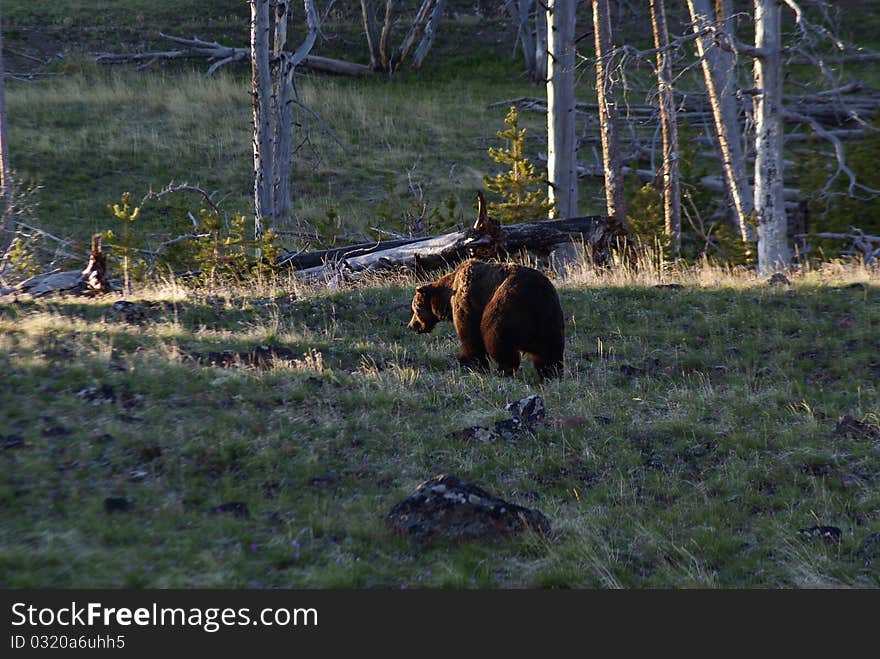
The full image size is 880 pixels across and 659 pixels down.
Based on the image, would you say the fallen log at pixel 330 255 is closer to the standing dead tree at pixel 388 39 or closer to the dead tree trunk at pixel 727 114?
the dead tree trunk at pixel 727 114

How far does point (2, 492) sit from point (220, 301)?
5.88 metres

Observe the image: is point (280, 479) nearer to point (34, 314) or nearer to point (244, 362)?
point (244, 362)

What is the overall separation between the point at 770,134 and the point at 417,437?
8458 mm

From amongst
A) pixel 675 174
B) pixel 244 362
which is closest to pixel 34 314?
pixel 244 362

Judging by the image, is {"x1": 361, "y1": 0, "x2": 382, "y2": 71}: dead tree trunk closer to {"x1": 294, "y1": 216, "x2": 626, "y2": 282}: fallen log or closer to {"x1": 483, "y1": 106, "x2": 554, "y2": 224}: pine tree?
{"x1": 483, "y1": 106, "x2": 554, "y2": 224}: pine tree

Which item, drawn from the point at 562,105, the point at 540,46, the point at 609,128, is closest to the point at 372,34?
the point at 540,46

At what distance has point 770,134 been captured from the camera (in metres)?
13.5

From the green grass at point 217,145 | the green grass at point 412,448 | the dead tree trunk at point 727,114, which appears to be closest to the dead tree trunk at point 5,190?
the green grass at point 217,145

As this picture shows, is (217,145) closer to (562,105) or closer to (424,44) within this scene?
(424,44)

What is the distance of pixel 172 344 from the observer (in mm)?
9758

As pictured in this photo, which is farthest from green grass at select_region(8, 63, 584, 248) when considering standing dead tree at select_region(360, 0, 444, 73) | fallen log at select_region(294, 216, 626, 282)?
fallen log at select_region(294, 216, 626, 282)

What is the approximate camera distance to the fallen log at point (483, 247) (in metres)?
13.3

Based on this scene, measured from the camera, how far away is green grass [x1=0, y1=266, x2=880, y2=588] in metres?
5.68

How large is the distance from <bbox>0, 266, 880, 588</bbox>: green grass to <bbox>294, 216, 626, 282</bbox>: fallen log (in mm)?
2171
